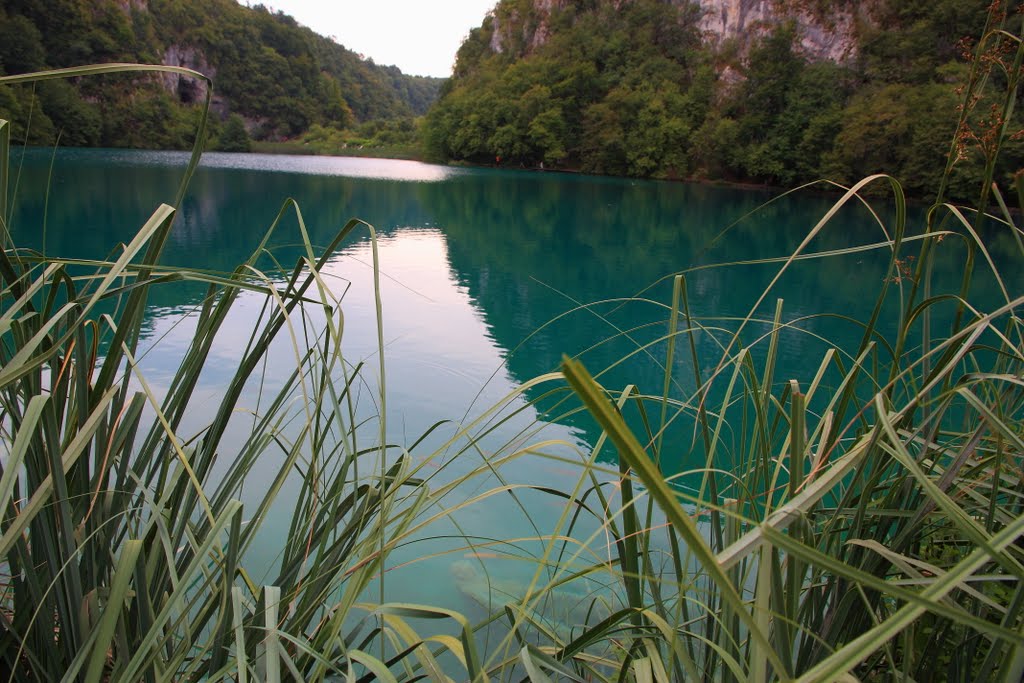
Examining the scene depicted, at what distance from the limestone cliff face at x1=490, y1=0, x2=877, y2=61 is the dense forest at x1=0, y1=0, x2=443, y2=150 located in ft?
51.8

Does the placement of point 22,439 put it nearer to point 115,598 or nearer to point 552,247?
point 115,598

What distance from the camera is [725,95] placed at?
1166 inches

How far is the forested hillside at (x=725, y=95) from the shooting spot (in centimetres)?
2039

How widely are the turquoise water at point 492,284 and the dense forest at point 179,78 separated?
168 inches

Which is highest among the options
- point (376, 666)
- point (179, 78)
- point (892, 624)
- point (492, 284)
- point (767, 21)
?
point (767, 21)

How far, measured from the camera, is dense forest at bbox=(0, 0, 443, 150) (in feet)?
79.7

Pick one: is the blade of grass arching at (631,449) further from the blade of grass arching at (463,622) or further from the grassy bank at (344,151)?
the grassy bank at (344,151)

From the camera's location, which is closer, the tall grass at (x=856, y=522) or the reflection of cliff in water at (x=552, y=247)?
the tall grass at (x=856, y=522)

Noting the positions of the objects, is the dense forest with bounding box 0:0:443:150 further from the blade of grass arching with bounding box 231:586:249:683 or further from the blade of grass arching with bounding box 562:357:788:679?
the blade of grass arching with bounding box 562:357:788:679

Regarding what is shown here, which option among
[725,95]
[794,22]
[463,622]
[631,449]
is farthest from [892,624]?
[794,22]

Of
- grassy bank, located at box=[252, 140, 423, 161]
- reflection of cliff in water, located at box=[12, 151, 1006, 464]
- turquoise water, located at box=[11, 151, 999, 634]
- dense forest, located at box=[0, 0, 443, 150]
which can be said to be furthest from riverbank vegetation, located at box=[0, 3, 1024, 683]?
grassy bank, located at box=[252, 140, 423, 161]

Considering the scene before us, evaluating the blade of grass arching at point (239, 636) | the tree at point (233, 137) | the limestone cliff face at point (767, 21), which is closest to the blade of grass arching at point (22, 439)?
the blade of grass arching at point (239, 636)

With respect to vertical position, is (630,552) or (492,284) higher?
(630,552)

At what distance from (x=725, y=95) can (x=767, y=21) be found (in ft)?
17.9
